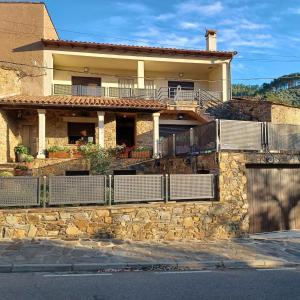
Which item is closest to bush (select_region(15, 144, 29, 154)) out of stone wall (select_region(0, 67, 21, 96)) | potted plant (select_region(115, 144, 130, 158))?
stone wall (select_region(0, 67, 21, 96))

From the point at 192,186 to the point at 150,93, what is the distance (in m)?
13.4

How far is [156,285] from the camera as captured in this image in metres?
6.54

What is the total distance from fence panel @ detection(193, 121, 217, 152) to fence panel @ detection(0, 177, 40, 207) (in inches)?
216

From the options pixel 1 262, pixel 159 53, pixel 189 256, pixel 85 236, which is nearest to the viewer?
pixel 1 262

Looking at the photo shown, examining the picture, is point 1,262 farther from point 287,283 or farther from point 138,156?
point 138,156

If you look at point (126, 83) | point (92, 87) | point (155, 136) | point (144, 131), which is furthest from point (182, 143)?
point (126, 83)

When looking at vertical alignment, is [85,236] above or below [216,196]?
below

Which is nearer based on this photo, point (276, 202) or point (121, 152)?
point (276, 202)

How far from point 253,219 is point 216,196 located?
153 centimetres

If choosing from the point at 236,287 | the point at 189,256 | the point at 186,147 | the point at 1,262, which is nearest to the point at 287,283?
the point at 236,287

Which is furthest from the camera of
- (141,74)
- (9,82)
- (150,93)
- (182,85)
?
(182,85)

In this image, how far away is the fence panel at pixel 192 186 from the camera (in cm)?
1130

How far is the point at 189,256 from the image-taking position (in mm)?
8781

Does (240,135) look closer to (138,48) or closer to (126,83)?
(138,48)
